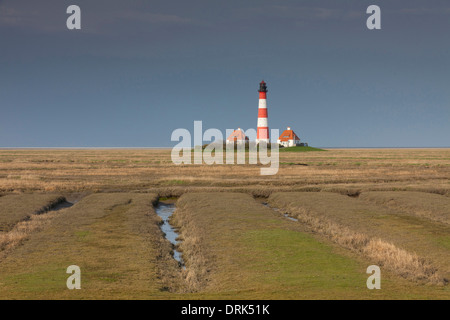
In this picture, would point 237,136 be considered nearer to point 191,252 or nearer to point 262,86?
point 262,86

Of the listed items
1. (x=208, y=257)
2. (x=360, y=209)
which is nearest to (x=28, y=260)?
(x=208, y=257)

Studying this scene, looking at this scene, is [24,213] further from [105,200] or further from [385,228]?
[385,228]

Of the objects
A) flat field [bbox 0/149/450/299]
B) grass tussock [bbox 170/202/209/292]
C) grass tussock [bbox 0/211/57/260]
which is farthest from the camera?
grass tussock [bbox 0/211/57/260]

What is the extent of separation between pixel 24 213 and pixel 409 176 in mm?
42948

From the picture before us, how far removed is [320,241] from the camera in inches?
801

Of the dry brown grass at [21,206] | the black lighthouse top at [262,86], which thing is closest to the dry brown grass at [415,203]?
the dry brown grass at [21,206]

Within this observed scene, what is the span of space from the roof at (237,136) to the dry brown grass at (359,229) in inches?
3682

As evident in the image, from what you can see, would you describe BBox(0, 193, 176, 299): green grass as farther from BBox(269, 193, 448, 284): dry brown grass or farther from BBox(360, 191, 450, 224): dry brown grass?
BBox(360, 191, 450, 224): dry brown grass

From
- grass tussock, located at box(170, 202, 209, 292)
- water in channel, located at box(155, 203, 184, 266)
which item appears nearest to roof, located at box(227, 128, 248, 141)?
water in channel, located at box(155, 203, 184, 266)

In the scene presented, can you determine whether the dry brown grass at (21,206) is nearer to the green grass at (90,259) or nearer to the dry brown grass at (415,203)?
the green grass at (90,259)

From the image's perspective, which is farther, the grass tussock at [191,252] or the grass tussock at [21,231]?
the grass tussock at [21,231]

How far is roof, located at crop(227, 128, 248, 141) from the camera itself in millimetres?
132125

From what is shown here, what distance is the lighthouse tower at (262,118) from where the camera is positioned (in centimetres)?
11488

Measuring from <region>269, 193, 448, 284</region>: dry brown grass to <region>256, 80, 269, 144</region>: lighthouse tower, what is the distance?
76820mm
